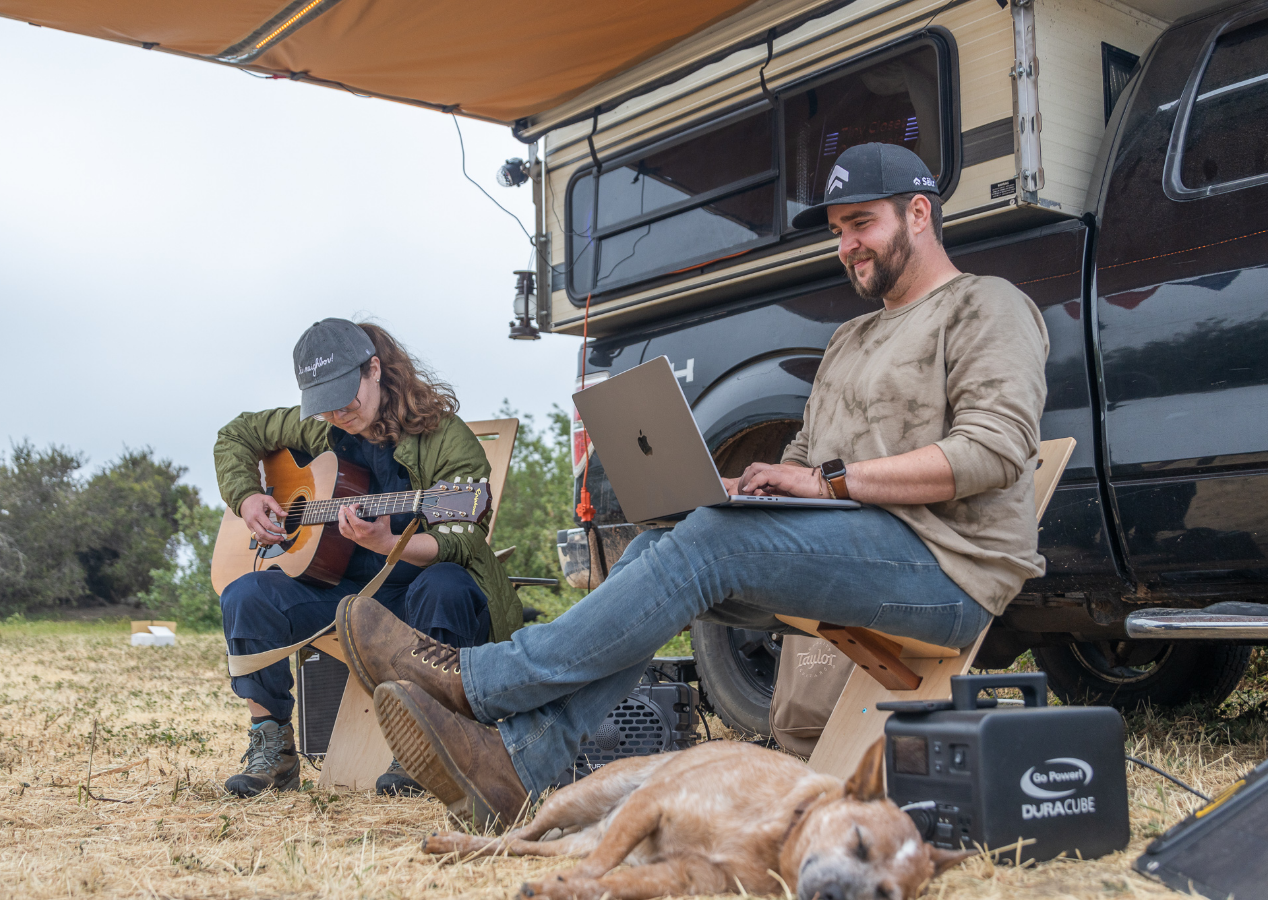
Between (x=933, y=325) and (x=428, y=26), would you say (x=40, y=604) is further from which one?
(x=933, y=325)

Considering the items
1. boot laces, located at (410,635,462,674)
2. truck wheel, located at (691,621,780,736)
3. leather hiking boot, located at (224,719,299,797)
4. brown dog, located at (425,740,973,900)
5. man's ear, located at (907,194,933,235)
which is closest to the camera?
brown dog, located at (425,740,973,900)

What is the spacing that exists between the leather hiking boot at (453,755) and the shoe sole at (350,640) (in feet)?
0.45

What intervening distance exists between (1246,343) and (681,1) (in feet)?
7.63

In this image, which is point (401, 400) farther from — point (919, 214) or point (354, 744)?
point (919, 214)

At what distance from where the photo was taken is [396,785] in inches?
128

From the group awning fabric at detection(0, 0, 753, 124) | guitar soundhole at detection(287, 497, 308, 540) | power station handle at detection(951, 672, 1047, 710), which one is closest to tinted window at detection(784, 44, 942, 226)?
awning fabric at detection(0, 0, 753, 124)

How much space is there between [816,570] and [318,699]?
2337 mm

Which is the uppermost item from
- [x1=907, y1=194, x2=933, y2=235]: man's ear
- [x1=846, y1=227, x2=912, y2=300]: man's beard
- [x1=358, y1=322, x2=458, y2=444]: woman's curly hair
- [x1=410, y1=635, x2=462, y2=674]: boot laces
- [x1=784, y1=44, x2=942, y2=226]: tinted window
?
[x1=784, y1=44, x2=942, y2=226]: tinted window

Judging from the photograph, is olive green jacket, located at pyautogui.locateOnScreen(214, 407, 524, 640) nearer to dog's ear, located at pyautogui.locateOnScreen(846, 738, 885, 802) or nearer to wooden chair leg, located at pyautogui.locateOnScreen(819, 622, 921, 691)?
wooden chair leg, located at pyautogui.locateOnScreen(819, 622, 921, 691)

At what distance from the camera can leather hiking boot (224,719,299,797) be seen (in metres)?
3.29

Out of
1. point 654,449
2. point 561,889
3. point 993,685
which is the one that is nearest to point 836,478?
point 654,449

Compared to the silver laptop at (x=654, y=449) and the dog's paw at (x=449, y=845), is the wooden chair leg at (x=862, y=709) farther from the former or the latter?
the dog's paw at (x=449, y=845)

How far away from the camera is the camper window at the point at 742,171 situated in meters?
3.48

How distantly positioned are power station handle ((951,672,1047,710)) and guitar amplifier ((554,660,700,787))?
1479 millimetres
